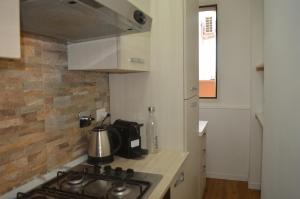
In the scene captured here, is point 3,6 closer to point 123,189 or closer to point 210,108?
point 123,189

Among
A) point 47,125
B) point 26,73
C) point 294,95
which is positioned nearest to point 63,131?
point 47,125

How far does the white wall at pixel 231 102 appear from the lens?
3.21 m

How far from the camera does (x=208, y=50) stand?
133 inches

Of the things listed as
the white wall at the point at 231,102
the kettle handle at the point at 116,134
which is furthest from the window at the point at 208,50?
the kettle handle at the point at 116,134

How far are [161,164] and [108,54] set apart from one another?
2.35 ft

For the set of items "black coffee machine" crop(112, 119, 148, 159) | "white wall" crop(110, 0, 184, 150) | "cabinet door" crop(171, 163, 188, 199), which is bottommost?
"cabinet door" crop(171, 163, 188, 199)

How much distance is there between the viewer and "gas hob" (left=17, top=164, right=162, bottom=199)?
1.12 meters

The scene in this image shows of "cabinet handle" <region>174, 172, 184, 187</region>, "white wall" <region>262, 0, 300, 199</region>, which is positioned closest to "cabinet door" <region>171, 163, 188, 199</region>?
"cabinet handle" <region>174, 172, 184, 187</region>

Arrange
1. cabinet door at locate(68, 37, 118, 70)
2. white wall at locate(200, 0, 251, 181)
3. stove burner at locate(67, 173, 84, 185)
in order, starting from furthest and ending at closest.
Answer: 1. white wall at locate(200, 0, 251, 181)
2. cabinet door at locate(68, 37, 118, 70)
3. stove burner at locate(67, 173, 84, 185)

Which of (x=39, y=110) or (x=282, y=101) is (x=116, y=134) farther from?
(x=282, y=101)

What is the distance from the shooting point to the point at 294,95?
1330mm

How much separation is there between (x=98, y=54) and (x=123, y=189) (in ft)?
2.38

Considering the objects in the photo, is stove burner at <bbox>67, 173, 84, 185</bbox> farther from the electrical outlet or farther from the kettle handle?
the electrical outlet

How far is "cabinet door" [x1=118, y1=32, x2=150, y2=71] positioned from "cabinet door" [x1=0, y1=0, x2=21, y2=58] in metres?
0.70
